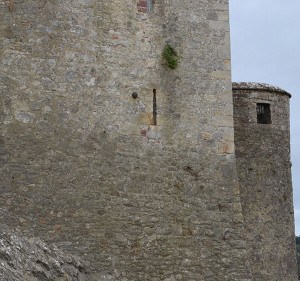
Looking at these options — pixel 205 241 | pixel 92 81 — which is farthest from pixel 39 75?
pixel 205 241

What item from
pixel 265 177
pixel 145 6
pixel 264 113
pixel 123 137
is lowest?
pixel 265 177

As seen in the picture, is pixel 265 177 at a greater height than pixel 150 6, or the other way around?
pixel 150 6

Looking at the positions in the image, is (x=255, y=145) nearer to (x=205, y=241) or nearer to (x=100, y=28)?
(x=205, y=241)

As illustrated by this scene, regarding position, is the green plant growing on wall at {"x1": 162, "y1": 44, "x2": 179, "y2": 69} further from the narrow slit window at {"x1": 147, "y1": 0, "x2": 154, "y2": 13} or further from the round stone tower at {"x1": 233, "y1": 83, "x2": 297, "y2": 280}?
the round stone tower at {"x1": 233, "y1": 83, "x2": 297, "y2": 280}

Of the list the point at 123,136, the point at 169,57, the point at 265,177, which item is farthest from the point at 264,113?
the point at 123,136

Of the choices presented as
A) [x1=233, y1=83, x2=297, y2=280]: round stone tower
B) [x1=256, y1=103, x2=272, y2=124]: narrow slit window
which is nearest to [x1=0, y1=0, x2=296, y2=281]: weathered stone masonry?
[x1=233, y1=83, x2=297, y2=280]: round stone tower

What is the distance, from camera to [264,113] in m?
14.5

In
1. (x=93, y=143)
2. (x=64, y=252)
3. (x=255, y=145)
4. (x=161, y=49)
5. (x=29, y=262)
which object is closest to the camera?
(x=29, y=262)

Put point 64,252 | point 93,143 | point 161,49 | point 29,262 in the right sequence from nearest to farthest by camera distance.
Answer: point 29,262 → point 64,252 → point 93,143 → point 161,49

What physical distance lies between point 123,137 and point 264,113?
5.01 metres

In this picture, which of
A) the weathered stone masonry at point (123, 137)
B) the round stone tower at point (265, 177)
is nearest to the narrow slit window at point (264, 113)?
the round stone tower at point (265, 177)

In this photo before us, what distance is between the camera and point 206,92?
440 inches

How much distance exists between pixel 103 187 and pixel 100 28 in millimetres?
2642

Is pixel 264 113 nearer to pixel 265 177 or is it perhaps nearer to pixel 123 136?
pixel 265 177
